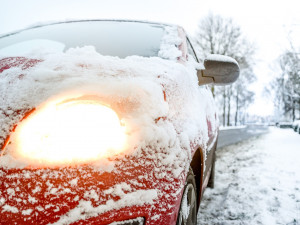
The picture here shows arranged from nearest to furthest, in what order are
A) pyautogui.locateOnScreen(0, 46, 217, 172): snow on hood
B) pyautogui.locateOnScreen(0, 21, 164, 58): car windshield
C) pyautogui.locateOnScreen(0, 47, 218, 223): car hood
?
pyautogui.locateOnScreen(0, 47, 218, 223): car hood, pyautogui.locateOnScreen(0, 46, 217, 172): snow on hood, pyautogui.locateOnScreen(0, 21, 164, 58): car windshield

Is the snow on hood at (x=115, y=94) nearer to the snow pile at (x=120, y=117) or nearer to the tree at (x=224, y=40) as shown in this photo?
the snow pile at (x=120, y=117)

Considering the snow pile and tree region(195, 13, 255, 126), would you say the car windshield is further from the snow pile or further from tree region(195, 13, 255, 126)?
tree region(195, 13, 255, 126)

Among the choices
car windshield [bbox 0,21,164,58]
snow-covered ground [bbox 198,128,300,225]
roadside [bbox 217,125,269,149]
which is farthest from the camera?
roadside [bbox 217,125,269,149]

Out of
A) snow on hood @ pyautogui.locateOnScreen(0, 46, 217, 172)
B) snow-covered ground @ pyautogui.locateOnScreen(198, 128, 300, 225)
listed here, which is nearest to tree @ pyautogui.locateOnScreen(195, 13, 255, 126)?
snow-covered ground @ pyautogui.locateOnScreen(198, 128, 300, 225)

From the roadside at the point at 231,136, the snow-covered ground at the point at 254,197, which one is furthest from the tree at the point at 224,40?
the snow-covered ground at the point at 254,197

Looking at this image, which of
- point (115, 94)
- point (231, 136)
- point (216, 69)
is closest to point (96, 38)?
point (216, 69)

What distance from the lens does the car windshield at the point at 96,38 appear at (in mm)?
2162

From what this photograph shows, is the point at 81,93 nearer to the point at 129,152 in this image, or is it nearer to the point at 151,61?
the point at 129,152

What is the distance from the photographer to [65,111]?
1.10 meters

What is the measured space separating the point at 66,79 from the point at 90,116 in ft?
0.71

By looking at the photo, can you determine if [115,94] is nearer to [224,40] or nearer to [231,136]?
[231,136]

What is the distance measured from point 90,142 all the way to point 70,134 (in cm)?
9

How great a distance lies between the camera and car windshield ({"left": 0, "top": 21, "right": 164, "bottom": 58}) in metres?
2.16

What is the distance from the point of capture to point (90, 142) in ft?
3.42
